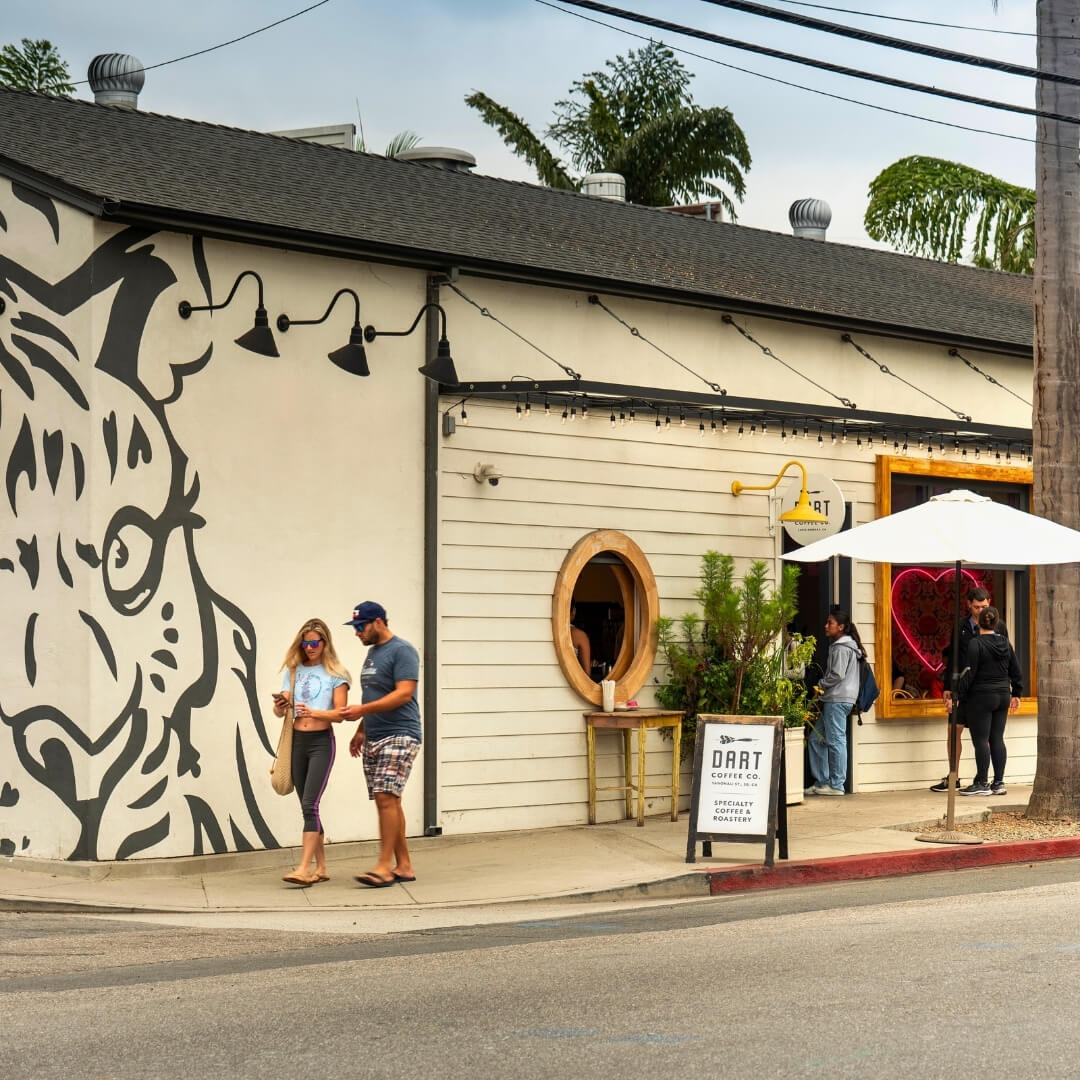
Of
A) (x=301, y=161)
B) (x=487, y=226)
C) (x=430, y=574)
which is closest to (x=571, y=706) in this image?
(x=430, y=574)

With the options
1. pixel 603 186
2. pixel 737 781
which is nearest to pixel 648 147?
pixel 603 186

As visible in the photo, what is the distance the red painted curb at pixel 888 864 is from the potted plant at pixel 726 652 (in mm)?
2285

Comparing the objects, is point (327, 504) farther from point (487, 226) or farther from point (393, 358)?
point (487, 226)

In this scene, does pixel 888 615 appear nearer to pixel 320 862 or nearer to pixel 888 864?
pixel 888 864

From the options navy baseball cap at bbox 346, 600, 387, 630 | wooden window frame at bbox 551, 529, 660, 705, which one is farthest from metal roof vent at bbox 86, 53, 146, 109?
navy baseball cap at bbox 346, 600, 387, 630

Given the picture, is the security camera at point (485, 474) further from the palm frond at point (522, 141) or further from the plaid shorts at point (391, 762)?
the palm frond at point (522, 141)

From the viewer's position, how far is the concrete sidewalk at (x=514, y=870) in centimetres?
1117

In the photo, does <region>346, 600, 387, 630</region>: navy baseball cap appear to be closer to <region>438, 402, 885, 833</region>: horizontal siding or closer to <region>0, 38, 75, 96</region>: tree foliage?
<region>438, 402, 885, 833</region>: horizontal siding

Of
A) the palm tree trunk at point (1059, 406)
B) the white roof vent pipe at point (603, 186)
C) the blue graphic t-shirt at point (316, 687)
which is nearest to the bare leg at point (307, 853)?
the blue graphic t-shirt at point (316, 687)

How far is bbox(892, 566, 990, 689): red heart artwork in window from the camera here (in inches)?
699

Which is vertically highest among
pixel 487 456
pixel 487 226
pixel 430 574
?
pixel 487 226

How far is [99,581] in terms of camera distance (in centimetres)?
1200

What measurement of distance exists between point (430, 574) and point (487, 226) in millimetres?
3785

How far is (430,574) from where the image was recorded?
13.7 metres
